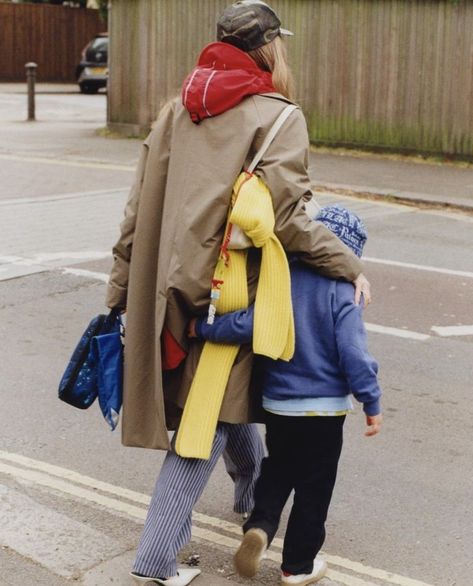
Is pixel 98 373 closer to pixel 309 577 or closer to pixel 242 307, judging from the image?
pixel 242 307

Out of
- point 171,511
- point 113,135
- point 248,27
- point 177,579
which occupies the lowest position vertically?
point 113,135

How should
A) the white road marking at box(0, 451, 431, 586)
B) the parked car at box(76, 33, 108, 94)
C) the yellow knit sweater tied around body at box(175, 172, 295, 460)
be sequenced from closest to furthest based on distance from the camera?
the yellow knit sweater tied around body at box(175, 172, 295, 460) < the white road marking at box(0, 451, 431, 586) < the parked car at box(76, 33, 108, 94)

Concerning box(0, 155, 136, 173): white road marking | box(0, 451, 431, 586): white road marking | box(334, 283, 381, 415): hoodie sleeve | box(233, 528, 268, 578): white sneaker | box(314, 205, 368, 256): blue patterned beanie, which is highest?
box(314, 205, 368, 256): blue patterned beanie

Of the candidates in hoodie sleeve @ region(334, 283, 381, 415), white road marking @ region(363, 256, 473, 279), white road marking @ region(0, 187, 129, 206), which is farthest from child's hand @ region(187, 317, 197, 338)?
white road marking @ region(0, 187, 129, 206)

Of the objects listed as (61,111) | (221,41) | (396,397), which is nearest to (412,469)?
(396,397)

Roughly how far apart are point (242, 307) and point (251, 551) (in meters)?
0.82

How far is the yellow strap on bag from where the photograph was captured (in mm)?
3385

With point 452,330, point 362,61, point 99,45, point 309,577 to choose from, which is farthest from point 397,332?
point 99,45

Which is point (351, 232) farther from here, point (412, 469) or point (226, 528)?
point (412, 469)

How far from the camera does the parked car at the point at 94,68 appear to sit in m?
33.3

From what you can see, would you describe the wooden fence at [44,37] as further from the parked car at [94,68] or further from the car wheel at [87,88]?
the car wheel at [87,88]

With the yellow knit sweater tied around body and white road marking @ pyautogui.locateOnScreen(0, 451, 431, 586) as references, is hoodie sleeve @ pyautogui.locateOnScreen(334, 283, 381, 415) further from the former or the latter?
white road marking @ pyautogui.locateOnScreen(0, 451, 431, 586)

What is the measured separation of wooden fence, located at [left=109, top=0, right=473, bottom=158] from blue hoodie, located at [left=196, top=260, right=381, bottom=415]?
12.6 m

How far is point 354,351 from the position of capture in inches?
136
